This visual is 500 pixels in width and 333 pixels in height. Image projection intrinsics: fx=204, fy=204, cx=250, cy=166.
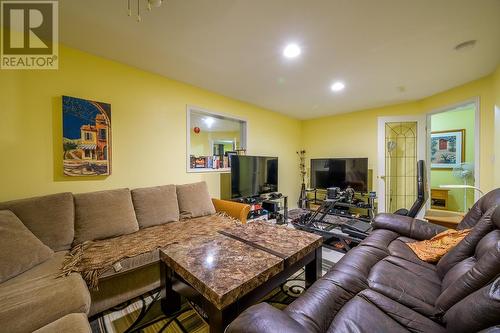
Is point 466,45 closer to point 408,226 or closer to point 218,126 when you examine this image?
point 408,226

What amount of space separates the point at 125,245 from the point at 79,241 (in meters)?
0.45

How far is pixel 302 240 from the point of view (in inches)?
68.4

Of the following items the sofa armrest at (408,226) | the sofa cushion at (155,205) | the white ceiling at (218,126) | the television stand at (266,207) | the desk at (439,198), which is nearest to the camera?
the sofa armrest at (408,226)

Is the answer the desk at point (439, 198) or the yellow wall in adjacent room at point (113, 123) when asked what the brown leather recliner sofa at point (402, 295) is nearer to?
the yellow wall in adjacent room at point (113, 123)

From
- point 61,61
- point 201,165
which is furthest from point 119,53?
point 201,165

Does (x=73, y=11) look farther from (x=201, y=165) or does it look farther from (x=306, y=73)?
(x=306, y=73)

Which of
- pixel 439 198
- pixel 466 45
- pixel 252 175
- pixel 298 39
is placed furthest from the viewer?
pixel 439 198

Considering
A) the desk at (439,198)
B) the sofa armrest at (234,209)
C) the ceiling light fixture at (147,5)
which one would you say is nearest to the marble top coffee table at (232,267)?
the sofa armrest at (234,209)

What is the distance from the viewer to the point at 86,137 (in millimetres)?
2234

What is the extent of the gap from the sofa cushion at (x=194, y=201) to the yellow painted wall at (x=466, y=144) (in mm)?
4956

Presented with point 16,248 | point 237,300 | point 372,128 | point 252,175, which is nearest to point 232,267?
point 237,300

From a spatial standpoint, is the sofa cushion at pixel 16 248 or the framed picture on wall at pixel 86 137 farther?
the framed picture on wall at pixel 86 137

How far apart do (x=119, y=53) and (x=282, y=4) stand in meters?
1.85

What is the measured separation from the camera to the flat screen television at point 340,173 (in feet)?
13.9
